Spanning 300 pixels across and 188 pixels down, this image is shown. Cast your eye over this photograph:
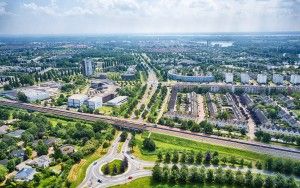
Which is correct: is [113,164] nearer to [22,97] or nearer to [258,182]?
[258,182]

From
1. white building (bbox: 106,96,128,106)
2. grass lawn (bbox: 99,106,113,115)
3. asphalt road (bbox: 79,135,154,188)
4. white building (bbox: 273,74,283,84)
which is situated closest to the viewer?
asphalt road (bbox: 79,135,154,188)

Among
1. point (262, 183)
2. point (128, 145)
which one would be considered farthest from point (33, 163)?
point (262, 183)

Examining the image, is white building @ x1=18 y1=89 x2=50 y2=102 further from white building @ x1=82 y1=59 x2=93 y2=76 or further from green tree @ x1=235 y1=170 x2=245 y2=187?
green tree @ x1=235 y1=170 x2=245 y2=187

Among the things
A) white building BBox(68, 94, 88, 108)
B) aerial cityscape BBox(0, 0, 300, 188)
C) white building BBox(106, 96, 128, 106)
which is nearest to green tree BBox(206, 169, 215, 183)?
aerial cityscape BBox(0, 0, 300, 188)

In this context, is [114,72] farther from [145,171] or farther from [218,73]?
[145,171]

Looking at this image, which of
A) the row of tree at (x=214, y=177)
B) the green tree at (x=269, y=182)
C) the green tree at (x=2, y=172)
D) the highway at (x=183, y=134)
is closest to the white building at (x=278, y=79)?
the highway at (x=183, y=134)

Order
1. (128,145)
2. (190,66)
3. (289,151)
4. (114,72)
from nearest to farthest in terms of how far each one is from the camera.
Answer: (289,151)
(128,145)
(114,72)
(190,66)
